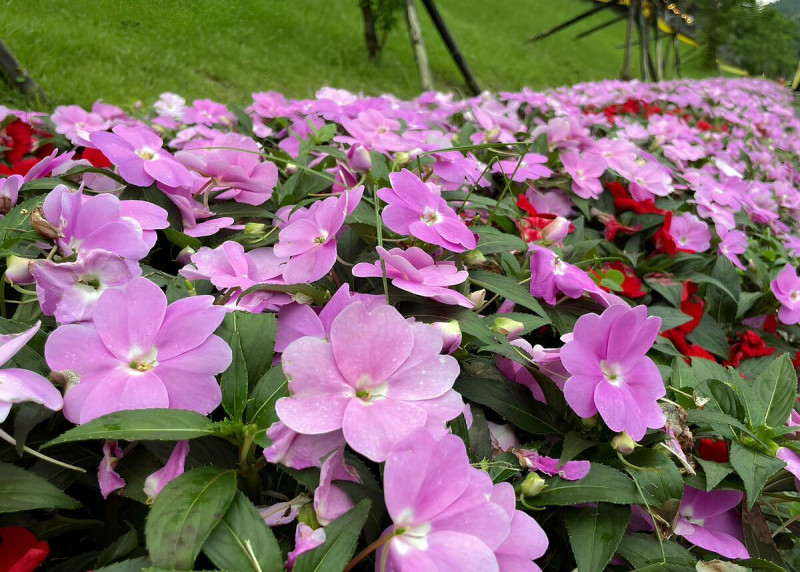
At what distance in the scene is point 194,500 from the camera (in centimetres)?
53

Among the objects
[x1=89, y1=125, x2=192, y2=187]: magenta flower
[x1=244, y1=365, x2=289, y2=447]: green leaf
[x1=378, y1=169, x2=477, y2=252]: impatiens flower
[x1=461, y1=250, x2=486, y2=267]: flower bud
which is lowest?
[x1=244, y1=365, x2=289, y2=447]: green leaf

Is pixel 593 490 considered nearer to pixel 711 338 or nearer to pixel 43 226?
pixel 43 226

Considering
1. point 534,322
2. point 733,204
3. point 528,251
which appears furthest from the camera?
point 733,204

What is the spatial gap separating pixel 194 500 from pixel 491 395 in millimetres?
417

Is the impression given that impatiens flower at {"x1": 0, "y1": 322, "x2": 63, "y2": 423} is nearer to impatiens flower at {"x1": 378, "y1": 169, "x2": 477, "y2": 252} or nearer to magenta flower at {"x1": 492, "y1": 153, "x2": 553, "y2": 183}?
impatiens flower at {"x1": 378, "y1": 169, "x2": 477, "y2": 252}

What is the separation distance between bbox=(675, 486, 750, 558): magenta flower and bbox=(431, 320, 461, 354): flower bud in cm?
39

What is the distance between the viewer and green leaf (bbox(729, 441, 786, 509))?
0.73m

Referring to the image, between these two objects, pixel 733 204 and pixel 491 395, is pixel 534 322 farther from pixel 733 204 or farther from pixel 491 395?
pixel 733 204

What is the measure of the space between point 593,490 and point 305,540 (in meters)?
0.35

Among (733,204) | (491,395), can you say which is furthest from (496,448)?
(733,204)

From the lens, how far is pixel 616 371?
74 cm

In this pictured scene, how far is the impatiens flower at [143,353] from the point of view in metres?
0.57

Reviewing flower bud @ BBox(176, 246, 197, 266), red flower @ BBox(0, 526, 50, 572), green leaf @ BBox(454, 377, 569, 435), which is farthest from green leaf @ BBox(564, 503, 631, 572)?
flower bud @ BBox(176, 246, 197, 266)

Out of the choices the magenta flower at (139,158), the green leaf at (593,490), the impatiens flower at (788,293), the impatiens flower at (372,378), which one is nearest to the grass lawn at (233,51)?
the magenta flower at (139,158)
